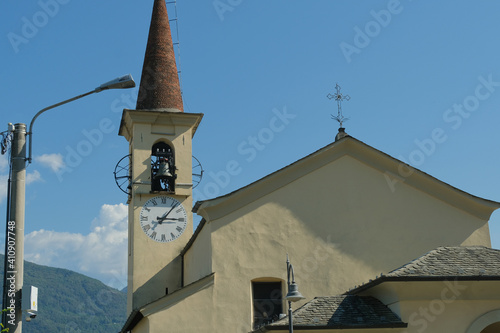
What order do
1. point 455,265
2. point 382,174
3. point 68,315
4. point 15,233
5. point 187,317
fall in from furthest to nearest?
1. point 68,315
2. point 382,174
3. point 187,317
4. point 455,265
5. point 15,233

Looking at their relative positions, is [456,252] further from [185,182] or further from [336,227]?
[185,182]

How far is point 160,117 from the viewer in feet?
75.4

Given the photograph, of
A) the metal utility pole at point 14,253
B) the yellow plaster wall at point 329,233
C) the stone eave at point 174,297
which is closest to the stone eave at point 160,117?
the yellow plaster wall at point 329,233

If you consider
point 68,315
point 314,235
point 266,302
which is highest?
point 68,315

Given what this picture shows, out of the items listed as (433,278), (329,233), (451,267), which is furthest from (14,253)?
(329,233)

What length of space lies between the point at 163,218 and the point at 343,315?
1034cm

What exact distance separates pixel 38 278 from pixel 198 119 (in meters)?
192

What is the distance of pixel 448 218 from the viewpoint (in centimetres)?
1825

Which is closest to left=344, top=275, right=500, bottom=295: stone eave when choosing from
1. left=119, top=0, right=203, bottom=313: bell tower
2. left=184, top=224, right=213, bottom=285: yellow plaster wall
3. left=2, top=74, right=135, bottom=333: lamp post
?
left=184, top=224, right=213, bottom=285: yellow plaster wall

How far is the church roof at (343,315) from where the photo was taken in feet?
41.9

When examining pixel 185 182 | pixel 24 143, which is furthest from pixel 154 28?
pixel 24 143

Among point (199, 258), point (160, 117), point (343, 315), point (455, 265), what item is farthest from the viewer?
point (160, 117)

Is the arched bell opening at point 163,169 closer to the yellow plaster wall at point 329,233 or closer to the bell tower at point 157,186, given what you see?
the bell tower at point 157,186

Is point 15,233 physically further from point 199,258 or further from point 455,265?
point 199,258
